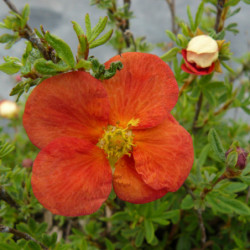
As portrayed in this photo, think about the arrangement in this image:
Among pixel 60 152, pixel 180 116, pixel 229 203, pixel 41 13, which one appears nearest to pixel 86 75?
pixel 60 152

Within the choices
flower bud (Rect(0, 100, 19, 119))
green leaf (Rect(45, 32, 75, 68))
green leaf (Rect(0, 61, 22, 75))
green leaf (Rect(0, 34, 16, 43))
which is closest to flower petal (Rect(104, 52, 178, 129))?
green leaf (Rect(45, 32, 75, 68))

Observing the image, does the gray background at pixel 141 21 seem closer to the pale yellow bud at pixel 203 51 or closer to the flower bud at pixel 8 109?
the flower bud at pixel 8 109

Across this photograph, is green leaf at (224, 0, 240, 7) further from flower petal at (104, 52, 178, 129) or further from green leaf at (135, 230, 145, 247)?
green leaf at (135, 230, 145, 247)

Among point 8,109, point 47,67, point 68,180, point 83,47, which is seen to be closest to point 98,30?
point 83,47

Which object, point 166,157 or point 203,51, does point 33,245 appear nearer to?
point 166,157

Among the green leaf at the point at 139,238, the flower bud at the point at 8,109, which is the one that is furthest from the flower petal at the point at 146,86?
the flower bud at the point at 8,109

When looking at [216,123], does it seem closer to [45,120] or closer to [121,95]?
[121,95]
